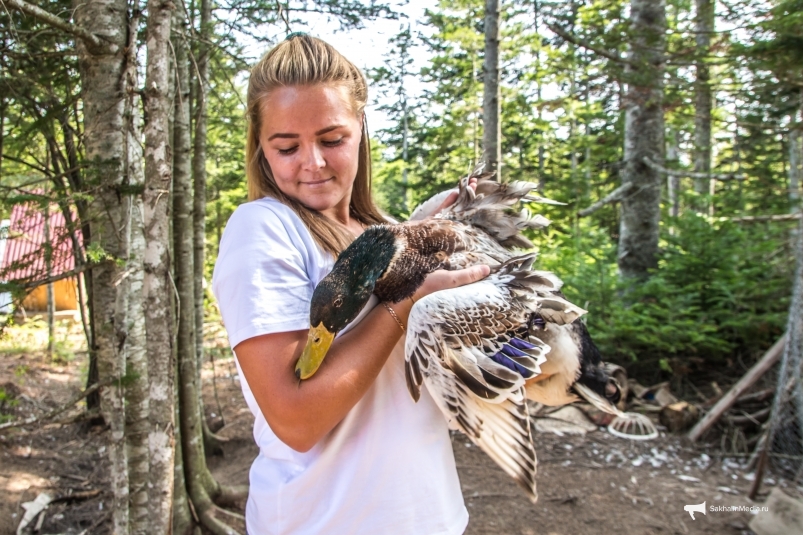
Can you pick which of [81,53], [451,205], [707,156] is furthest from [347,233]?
[707,156]

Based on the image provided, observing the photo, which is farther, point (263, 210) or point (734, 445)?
point (734, 445)

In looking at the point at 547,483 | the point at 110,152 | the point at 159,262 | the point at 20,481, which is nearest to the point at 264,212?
the point at 159,262

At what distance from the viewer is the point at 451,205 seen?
7.31 ft

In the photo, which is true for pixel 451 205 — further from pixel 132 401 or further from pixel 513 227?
pixel 132 401

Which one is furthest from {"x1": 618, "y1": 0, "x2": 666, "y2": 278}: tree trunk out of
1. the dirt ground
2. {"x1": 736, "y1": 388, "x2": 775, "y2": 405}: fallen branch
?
the dirt ground

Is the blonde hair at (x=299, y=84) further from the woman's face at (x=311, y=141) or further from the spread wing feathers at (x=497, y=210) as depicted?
the spread wing feathers at (x=497, y=210)

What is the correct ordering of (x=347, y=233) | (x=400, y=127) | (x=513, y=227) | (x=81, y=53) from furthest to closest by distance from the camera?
(x=400, y=127) → (x=81, y=53) → (x=513, y=227) → (x=347, y=233)

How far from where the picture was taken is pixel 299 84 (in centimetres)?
154

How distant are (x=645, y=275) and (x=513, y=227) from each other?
6434 millimetres

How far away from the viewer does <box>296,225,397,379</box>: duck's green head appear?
1320mm

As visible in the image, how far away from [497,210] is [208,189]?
5321 mm

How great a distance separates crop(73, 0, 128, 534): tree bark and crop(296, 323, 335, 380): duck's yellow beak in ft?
5.42

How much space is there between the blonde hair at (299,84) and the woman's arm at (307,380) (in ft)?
1.28

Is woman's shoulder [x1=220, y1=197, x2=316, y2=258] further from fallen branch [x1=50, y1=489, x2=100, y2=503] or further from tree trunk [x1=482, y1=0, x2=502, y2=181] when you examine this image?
tree trunk [x1=482, y1=0, x2=502, y2=181]
